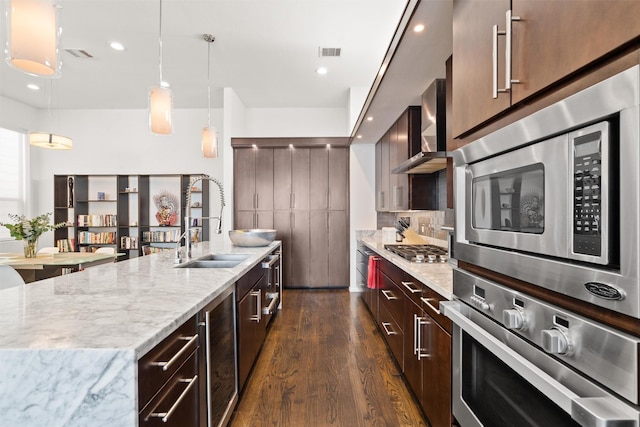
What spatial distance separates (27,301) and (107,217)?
217 inches

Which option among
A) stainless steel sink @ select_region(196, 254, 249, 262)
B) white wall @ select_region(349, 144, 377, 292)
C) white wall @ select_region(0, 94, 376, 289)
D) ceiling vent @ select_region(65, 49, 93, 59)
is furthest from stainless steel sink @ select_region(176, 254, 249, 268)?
white wall @ select_region(0, 94, 376, 289)

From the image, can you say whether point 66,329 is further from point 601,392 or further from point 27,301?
point 601,392

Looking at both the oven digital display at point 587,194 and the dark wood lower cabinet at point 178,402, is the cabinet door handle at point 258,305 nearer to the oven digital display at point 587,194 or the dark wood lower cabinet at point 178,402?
the dark wood lower cabinet at point 178,402

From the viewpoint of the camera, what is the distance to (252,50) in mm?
3818

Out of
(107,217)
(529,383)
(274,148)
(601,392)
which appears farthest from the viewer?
(107,217)

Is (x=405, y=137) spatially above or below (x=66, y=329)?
above

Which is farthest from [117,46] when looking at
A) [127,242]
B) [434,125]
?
[434,125]

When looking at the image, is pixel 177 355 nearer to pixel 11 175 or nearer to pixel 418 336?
pixel 418 336

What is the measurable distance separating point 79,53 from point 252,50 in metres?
2.15

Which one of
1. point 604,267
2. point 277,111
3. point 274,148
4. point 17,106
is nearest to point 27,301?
point 604,267

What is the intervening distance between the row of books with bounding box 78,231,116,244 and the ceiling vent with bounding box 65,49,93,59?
10.4 ft

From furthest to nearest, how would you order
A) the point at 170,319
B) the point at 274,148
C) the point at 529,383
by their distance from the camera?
the point at 274,148 → the point at 170,319 → the point at 529,383

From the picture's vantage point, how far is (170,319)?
104cm

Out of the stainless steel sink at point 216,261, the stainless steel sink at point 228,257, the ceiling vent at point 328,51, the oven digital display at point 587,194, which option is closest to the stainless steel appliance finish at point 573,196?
the oven digital display at point 587,194
